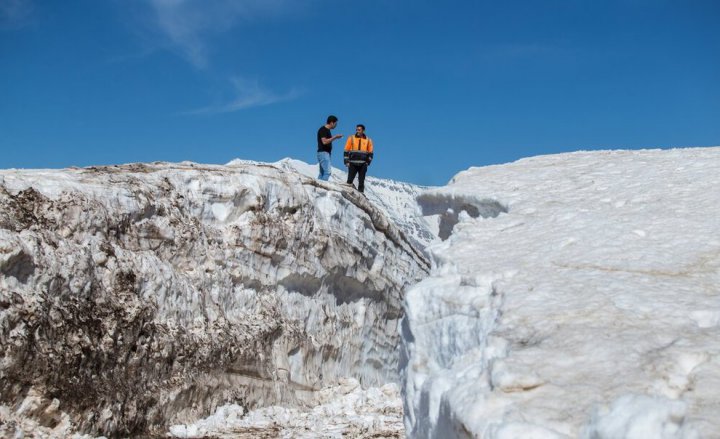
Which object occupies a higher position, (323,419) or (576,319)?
(576,319)

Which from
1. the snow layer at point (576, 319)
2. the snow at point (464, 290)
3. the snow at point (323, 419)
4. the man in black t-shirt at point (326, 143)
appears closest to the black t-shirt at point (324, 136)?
the man in black t-shirt at point (326, 143)

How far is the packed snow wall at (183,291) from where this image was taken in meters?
9.95

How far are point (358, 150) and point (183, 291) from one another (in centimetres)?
571

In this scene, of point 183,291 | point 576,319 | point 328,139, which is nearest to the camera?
point 576,319

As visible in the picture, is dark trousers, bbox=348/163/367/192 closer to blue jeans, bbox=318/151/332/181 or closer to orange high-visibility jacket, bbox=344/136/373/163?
orange high-visibility jacket, bbox=344/136/373/163

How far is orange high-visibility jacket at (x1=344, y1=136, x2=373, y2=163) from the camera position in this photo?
54.3 ft

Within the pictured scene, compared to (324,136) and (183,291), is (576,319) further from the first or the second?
(324,136)

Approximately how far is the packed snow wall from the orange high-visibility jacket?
2.78 feet

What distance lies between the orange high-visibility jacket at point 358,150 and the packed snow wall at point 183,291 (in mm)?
847

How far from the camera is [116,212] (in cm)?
1184

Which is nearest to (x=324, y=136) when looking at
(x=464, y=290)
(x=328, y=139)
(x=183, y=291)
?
(x=328, y=139)

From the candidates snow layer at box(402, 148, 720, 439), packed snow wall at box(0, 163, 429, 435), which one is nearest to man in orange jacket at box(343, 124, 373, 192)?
packed snow wall at box(0, 163, 429, 435)

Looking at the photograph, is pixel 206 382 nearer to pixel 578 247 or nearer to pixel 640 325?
pixel 578 247

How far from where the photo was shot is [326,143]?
644 inches
